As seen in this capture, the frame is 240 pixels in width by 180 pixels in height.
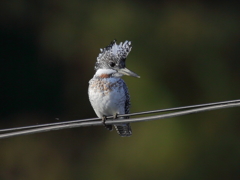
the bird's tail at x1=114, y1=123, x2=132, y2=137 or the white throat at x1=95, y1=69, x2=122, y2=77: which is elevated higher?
the white throat at x1=95, y1=69, x2=122, y2=77

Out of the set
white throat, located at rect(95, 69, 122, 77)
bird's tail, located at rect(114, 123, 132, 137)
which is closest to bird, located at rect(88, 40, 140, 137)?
white throat, located at rect(95, 69, 122, 77)

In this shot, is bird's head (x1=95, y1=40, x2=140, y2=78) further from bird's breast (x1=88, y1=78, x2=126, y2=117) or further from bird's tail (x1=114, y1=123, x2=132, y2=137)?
bird's tail (x1=114, y1=123, x2=132, y2=137)

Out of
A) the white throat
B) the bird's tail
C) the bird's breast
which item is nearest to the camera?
the bird's breast

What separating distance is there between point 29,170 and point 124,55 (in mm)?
6540

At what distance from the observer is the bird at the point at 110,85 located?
4766mm

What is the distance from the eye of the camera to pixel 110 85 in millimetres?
4793

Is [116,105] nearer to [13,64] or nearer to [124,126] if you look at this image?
[124,126]

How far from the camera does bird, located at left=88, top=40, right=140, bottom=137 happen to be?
15.6 ft

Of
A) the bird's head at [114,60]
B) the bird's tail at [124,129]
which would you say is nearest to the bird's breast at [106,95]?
the bird's head at [114,60]

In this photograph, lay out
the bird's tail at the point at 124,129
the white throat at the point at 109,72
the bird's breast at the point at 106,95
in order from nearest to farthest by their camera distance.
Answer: the bird's breast at the point at 106,95
the white throat at the point at 109,72
the bird's tail at the point at 124,129

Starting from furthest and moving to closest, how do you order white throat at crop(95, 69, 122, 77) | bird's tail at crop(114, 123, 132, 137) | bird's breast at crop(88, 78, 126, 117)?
1. bird's tail at crop(114, 123, 132, 137)
2. white throat at crop(95, 69, 122, 77)
3. bird's breast at crop(88, 78, 126, 117)

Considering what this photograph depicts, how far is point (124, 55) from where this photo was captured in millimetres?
5070

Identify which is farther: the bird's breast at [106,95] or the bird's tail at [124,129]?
the bird's tail at [124,129]

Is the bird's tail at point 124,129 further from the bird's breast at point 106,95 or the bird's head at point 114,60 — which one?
the bird's head at point 114,60
